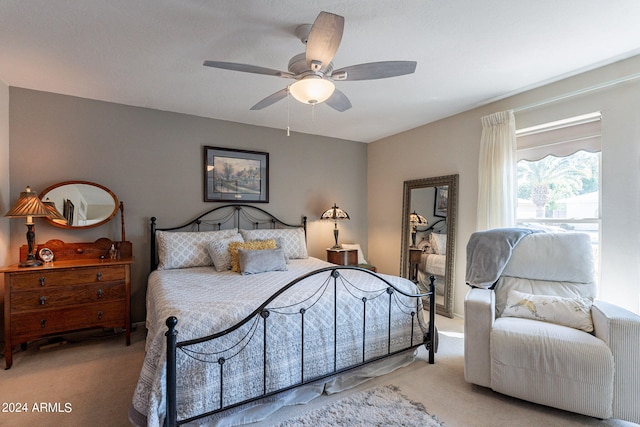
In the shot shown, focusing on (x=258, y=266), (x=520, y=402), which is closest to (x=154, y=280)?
(x=258, y=266)

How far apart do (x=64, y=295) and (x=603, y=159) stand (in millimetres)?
4830

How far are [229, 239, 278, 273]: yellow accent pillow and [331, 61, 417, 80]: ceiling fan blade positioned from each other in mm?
2076

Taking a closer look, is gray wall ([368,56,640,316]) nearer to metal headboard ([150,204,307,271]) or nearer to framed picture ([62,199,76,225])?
metal headboard ([150,204,307,271])

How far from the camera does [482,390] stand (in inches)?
86.2

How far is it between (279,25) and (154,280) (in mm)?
2422

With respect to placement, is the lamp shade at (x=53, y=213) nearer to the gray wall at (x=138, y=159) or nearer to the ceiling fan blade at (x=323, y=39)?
the gray wall at (x=138, y=159)

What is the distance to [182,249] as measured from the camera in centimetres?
333

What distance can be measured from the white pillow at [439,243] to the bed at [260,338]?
143 centimetres

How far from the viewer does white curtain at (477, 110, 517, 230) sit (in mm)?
3115

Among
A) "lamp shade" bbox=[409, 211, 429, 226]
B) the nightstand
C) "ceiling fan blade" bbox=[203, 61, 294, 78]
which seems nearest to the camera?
"ceiling fan blade" bbox=[203, 61, 294, 78]

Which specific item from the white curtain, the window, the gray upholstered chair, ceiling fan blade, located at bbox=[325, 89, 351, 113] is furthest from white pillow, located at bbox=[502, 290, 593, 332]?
ceiling fan blade, located at bbox=[325, 89, 351, 113]

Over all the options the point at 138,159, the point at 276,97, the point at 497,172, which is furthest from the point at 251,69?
the point at 497,172

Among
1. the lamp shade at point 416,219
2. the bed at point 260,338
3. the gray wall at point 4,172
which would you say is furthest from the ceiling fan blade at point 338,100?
the gray wall at point 4,172

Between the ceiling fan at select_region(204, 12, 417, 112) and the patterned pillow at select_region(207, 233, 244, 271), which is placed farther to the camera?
the patterned pillow at select_region(207, 233, 244, 271)
